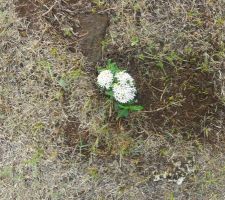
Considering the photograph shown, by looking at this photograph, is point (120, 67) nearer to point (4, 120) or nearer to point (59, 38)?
point (59, 38)

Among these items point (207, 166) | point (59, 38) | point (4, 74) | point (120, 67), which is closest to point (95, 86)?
point (120, 67)

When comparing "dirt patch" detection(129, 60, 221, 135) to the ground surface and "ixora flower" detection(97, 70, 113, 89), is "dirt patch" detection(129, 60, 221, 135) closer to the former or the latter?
the ground surface

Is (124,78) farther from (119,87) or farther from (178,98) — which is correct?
(178,98)

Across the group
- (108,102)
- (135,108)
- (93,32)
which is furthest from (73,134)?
(93,32)

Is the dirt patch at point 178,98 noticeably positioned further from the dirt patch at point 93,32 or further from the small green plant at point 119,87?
the dirt patch at point 93,32

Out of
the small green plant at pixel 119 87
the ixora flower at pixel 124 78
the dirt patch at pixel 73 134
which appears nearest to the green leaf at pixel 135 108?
the small green plant at pixel 119 87

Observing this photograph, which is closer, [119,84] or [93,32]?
[119,84]

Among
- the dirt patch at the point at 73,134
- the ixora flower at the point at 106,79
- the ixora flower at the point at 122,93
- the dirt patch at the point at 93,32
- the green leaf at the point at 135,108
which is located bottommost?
the dirt patch at the point at 73,134
